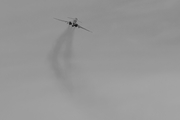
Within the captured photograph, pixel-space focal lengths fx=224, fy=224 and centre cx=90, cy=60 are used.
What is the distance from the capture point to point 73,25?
509ft

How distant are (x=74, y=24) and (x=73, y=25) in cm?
100

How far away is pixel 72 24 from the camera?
156500mm

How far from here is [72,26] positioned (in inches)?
6127

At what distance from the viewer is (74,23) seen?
6147 inches

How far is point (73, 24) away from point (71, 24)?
4.57ft

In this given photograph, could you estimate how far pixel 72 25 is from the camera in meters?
156

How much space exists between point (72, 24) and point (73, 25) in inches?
72.2

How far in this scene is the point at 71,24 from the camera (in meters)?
156

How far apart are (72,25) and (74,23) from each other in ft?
6.66

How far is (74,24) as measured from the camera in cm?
15525

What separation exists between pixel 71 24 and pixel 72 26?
5.19ft

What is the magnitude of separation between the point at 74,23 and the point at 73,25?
195 centimetres
